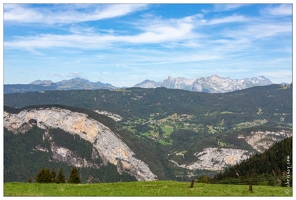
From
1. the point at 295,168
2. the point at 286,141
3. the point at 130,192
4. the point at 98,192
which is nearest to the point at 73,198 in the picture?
the point at 98,192

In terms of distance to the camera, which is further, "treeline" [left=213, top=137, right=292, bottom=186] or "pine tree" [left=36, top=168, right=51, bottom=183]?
"treeline" [left=213, top=137, right=292, bottom=186]

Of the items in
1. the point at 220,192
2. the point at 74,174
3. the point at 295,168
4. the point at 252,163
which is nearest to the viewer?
the point at 220,192

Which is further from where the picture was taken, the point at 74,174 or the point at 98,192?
the point at 74,174

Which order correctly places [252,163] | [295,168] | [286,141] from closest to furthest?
1. [295,168]
2. [252,163]
3. [286,141]

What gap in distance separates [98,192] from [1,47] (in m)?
26.2

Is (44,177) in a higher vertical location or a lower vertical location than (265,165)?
lower

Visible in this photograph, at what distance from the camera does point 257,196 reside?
39.7 meters

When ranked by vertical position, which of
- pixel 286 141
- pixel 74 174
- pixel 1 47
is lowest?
pixel 74 174

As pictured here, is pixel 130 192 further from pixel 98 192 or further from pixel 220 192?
pixel 220 192

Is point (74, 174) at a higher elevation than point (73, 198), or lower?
lower

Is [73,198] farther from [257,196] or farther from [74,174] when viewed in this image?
[74,174]

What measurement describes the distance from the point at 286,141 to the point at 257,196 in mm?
96909

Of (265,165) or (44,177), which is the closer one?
(44,177)

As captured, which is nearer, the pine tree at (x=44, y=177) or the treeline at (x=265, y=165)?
the pine tree at (x=44, y=177)
